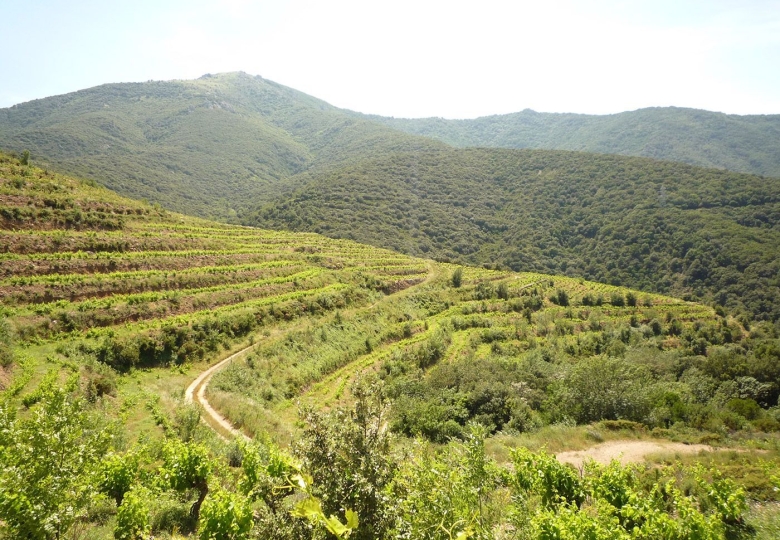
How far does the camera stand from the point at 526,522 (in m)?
6.91

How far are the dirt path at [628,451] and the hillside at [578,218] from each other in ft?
291

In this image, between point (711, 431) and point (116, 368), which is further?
point (116, 368)

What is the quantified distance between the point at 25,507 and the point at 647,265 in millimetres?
124031

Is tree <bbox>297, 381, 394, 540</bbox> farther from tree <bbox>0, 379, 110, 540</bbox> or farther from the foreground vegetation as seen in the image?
tree <bbox>0, 379, 110, 540</bbox>

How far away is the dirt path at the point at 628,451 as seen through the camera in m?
15.3

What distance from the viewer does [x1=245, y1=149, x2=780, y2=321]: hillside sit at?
94.2m

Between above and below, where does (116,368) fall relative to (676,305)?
above

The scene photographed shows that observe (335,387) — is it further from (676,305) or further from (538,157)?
(538,157)

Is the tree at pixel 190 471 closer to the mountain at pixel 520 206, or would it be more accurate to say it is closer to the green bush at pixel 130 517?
the green bush at pixel 130 517

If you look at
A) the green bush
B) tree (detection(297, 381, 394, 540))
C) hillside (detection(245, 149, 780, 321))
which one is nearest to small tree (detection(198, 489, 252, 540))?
the green bush

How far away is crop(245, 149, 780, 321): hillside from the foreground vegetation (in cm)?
4343

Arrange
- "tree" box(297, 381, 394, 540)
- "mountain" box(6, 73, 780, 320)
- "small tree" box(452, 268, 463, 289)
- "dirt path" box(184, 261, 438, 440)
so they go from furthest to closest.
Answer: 1. "mountain" box(6, 73, 780, 320)
2. "small tree" box(452, 268, 463, 289)
3. "dirt path" box(184, 261, 438, 440)
4. "tree" box(297, 381, 394, 540)

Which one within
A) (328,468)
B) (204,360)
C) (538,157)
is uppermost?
(538,157)

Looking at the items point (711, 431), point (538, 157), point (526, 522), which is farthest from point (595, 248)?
point (526, 522)
